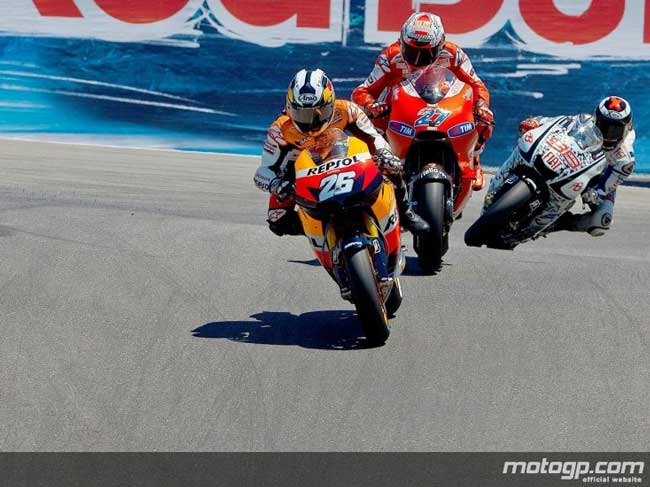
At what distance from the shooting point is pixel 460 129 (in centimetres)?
916

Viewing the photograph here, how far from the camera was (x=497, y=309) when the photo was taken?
7.73 meters

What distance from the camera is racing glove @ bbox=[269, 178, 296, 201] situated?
722 cm

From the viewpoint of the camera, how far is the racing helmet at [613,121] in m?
8.59

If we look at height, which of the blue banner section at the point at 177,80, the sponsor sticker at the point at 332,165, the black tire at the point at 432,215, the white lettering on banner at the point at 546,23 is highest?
the sponsor sticker at the point at 332,165

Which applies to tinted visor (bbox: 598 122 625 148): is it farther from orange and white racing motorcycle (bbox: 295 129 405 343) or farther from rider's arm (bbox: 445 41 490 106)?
orange and white racing motorcycle (bbox: 295 129 405 343)

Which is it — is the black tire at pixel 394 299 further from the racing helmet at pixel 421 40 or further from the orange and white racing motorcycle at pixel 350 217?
the racing helmet at pixel 421 40

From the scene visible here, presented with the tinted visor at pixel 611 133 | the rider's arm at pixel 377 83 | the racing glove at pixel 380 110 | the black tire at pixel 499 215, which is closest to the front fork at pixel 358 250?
the black tire at pixel 499 215

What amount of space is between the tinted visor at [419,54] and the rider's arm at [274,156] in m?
2.22

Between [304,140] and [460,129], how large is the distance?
2.17 meters

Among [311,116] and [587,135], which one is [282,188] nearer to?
[311,116]

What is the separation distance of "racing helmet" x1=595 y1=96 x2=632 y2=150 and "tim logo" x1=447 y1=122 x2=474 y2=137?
0.98 m

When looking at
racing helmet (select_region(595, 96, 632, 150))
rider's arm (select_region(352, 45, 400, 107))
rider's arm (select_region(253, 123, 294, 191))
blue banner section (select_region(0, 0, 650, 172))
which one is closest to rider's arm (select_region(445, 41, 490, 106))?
rider's arm (select_region(352, 45, 400, 107))

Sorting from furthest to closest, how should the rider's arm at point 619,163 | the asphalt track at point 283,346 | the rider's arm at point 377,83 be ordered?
the rider's arm at point 377,83 < the rider's arm at point 619,163 < the asphalt track at point 283,346

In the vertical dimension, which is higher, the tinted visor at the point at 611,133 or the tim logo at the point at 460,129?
the tinted visor at the point at 611,133
